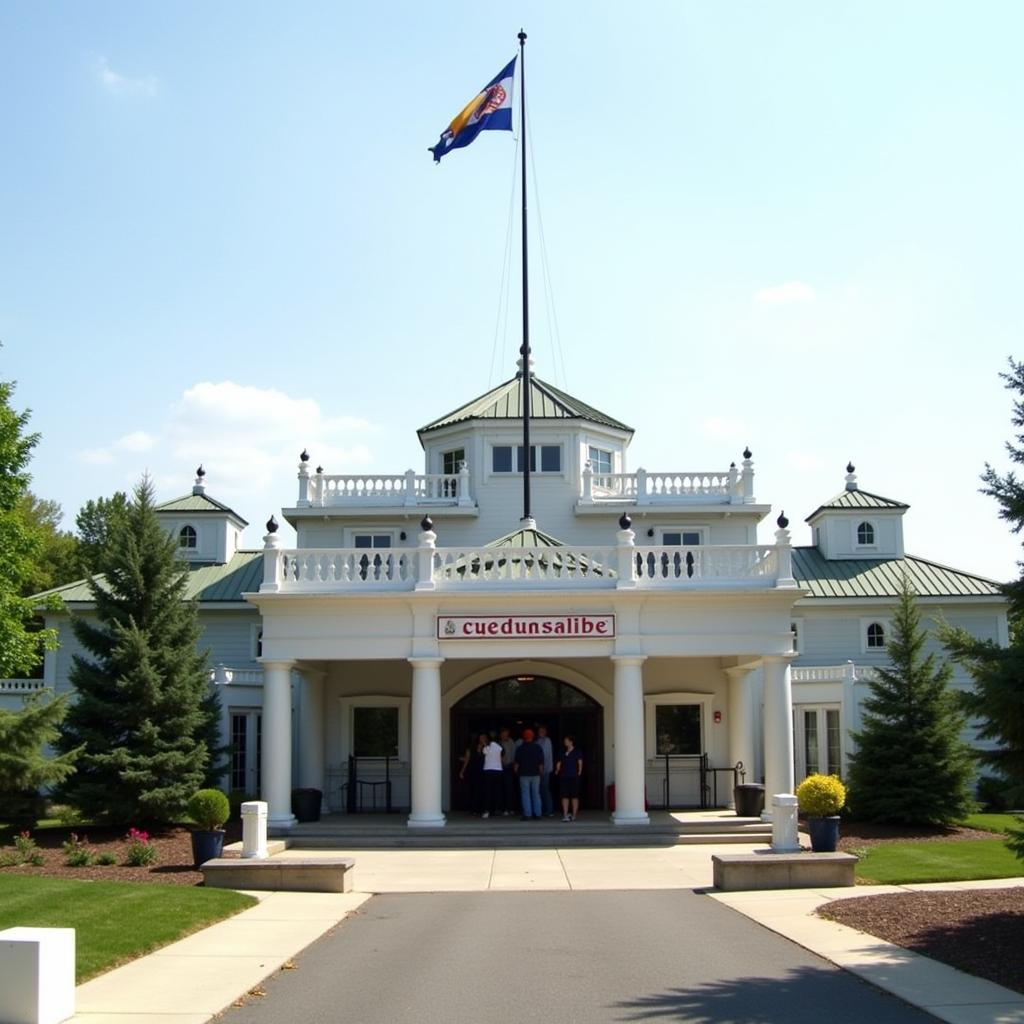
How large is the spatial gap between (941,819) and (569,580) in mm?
9019

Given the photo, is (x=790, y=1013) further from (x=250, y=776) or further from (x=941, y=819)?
(x=250, y=776)

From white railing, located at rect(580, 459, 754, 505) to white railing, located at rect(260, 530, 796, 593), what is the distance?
9537 mm

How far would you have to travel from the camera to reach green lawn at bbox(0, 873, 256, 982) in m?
12.4

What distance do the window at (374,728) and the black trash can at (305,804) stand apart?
447cm

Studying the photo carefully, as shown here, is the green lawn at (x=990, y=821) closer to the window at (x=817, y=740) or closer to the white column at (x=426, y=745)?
the window at (x=817, y=740)

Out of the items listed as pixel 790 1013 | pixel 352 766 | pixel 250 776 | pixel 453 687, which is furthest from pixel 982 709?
pixel 250 776

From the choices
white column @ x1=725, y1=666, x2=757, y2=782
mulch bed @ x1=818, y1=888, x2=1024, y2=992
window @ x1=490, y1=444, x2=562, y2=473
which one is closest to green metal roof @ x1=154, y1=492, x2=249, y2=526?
window @ x1=490, y1=444, x2=562, y2=473

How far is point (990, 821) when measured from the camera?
90.6 ft

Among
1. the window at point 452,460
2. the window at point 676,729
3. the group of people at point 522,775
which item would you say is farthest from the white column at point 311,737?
the window at point 452,460

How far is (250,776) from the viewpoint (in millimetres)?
33375

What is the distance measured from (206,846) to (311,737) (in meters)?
9.16

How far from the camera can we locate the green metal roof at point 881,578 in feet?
119

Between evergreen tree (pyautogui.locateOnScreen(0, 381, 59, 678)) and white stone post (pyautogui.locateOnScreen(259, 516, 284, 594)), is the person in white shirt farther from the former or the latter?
evergreen tree (pyautogui.locateOnScreen(0, 381, 59, 678))

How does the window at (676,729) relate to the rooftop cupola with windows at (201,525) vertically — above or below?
below
